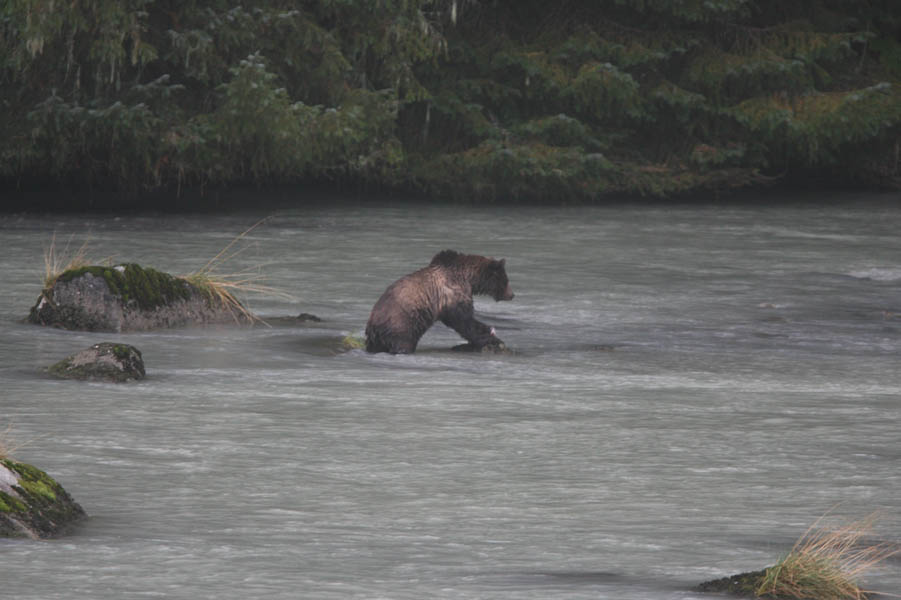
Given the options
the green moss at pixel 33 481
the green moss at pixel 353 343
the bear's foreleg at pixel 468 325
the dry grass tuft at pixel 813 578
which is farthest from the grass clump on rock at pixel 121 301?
the dry grass tuft at pixel 813 578

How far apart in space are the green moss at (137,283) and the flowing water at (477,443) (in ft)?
1.72

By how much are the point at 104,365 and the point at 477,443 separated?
3.38m

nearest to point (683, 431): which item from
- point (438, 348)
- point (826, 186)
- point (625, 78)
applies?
point (438, 348)

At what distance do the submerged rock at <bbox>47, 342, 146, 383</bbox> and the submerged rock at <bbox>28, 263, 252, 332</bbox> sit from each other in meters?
2.63

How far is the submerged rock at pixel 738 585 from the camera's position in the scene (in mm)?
6266

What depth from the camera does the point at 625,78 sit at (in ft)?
109

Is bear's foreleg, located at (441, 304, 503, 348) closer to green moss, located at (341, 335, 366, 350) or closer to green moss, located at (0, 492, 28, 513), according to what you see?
green moss, located at (341, 335, 366, 350)

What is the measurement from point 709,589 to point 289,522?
6.74 ft

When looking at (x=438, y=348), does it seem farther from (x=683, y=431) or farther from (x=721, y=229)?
(x=721, y=229)

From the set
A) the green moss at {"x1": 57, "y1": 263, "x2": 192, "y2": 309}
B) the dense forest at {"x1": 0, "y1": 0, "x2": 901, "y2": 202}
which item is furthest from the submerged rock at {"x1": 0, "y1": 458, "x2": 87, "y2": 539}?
the dense forest at {"x1": 0, "y1": 0, "x2": 901, "y2": 202}

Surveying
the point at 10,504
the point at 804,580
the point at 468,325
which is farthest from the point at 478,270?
the point at 804,580

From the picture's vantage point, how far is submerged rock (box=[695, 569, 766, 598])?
627 cm

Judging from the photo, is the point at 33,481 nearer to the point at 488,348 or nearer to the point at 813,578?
the point at 813,578

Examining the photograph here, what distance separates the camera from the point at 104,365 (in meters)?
11.8
